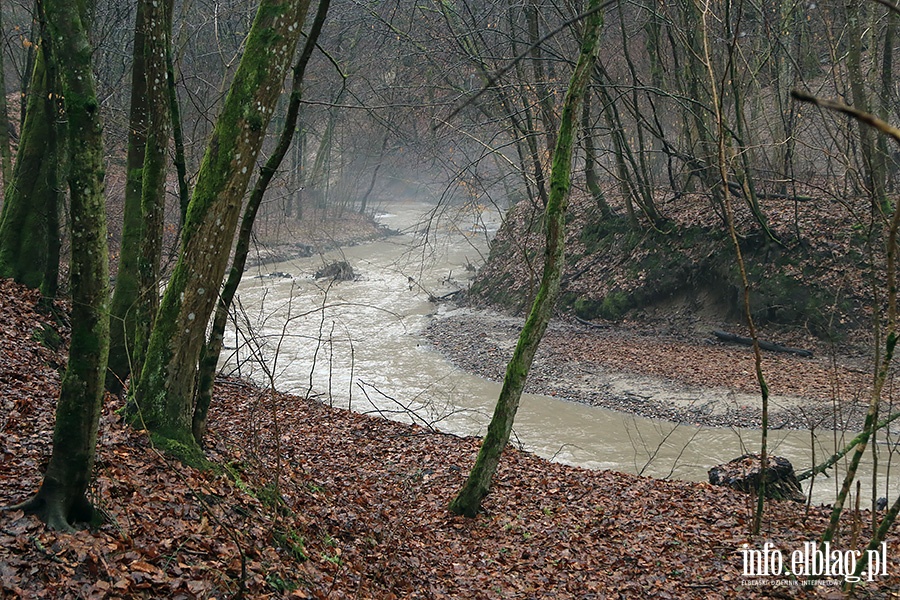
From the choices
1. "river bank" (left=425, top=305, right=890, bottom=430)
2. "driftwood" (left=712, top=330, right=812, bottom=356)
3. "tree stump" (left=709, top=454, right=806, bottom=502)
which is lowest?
"tree stump" (left=709, top=454, right=806, bottom=502)

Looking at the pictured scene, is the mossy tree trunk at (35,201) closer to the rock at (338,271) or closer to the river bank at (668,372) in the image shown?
the river bank at (668,372)

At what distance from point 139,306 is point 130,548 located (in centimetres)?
365

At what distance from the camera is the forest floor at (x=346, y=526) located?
4.20 meters

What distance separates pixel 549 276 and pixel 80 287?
15.5 feet

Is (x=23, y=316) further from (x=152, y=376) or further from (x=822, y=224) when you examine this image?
(x=822, y=224)

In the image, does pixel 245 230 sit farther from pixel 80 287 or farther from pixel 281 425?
pixel 281 425

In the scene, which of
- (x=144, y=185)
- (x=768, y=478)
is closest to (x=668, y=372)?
(x=768, y=478)

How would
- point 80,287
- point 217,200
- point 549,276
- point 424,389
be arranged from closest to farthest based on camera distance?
point 80,287 → point 217,200 → point 549,276 → point 424,389

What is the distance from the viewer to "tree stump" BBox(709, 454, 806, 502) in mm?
8312

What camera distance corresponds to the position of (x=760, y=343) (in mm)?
17625

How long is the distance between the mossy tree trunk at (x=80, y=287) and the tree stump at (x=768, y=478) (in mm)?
7049

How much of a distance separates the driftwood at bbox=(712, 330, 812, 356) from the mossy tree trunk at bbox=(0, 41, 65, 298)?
15.7 m

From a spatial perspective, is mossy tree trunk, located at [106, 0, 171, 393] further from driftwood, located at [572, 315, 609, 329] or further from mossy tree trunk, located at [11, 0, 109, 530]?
driftwood, located at [572, 315, 609, 329]

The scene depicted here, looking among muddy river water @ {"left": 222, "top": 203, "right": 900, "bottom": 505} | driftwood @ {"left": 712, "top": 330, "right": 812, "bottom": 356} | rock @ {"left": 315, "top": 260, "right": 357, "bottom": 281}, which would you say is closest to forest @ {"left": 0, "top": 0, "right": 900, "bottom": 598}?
muddy river water @ {"left": 222, "top": 203, "right": 900, "bottom": 505}
